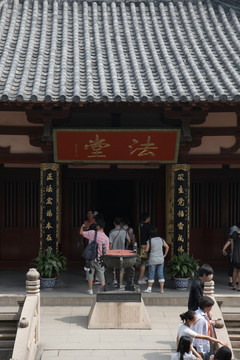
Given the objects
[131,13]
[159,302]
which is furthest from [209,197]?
[131,13]

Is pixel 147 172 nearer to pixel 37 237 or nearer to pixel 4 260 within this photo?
pixel 37 237

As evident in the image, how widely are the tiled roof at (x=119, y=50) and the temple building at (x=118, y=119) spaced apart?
0.14ft

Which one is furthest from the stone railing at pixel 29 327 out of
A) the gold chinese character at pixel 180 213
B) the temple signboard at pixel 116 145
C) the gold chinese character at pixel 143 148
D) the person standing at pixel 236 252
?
the person standing at pixel 236 252

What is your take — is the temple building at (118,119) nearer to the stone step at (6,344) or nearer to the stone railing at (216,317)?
the stone railing at (216,317)

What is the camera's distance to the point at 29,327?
9.60 m

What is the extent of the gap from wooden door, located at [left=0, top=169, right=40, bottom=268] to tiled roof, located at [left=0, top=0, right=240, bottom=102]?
3.51 meters

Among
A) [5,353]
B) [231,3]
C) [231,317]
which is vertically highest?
[231,3]

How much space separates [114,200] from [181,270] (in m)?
3.91

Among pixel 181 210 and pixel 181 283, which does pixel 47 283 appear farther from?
pixel 181 210

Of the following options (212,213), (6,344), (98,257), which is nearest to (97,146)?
(98,257)

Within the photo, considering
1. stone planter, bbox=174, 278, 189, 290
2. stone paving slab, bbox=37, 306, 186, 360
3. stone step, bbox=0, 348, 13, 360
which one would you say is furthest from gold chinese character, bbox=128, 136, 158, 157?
stone step, bbox=0, 348, 13, 360

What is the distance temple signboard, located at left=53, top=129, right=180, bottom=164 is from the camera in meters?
13.6

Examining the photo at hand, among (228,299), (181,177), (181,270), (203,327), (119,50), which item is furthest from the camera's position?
(119,50)

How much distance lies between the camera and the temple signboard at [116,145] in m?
13.6
